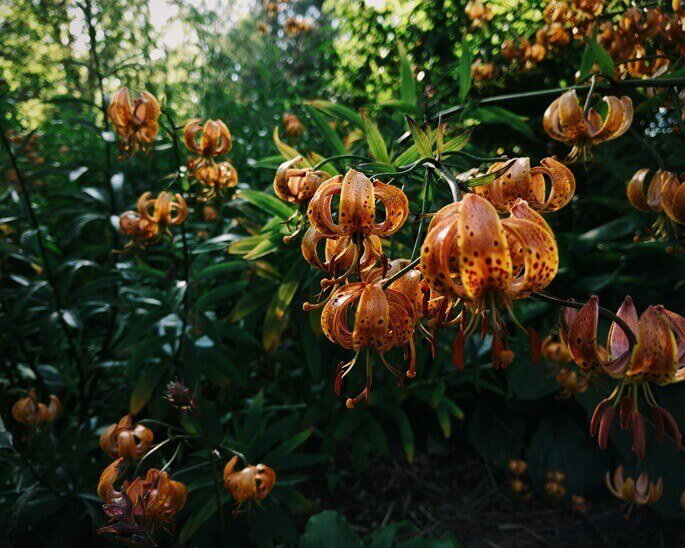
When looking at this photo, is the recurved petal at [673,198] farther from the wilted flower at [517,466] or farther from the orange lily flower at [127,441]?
the wilted flower at [517,466]

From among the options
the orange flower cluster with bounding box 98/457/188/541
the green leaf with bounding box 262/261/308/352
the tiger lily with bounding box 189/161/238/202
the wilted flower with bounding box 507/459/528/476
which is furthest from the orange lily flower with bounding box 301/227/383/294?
the wilted flower with bounding box 507/459/528/476

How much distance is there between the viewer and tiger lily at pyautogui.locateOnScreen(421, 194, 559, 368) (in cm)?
41

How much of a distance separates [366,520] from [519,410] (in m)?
0.71

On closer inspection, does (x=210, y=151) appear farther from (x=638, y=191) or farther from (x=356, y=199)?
(x=638, y=191)

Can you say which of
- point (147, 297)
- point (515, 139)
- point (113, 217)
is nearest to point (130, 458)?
point (147, 297)

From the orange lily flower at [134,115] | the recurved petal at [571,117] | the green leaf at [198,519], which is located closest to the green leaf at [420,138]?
the recurved petal at [571,117]

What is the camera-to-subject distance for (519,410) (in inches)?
76.1

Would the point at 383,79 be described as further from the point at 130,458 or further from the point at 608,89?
the point at 130,458

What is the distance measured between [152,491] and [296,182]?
0.54m

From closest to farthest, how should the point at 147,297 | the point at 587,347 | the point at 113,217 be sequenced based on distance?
the point at 587,347 → the point at 147,297 → the point at 113,217

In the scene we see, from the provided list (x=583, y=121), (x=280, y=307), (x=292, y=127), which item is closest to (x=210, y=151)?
(x=280, y=307)

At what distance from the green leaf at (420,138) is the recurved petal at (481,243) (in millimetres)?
184

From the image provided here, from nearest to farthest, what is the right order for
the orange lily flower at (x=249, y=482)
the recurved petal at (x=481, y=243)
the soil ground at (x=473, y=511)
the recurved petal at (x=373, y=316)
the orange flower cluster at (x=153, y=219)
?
1. the recurved petal at (x=481, y=243)
2. the recurved petal at (x=373, y=316)
3. the orange lily flower at (x=249, y=482)
4. the orange flower cluster at (x=153, y=219)
5. the soil ground at (x=473, y=511)

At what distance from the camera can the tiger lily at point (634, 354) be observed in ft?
1.60
